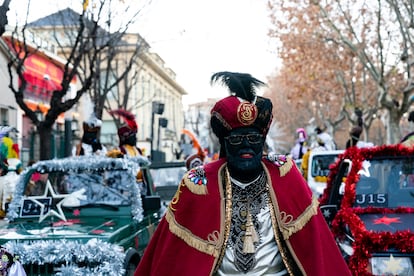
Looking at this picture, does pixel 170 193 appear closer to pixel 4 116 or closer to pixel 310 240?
pixel 310 240

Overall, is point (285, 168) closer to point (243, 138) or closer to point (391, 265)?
point (243, 138)

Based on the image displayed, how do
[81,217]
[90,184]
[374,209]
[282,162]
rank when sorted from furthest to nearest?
1. [90,184]
2. [81,217]
3. [374,209]
4. [282,162]

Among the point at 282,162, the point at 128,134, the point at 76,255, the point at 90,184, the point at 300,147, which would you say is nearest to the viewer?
the point at 282,162

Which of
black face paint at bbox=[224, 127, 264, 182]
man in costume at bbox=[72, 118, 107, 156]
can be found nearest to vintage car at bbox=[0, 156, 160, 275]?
man in costume at bbox=[72, 118, 107, 156]

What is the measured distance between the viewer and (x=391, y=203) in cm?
707

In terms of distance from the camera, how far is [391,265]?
587 centimetres

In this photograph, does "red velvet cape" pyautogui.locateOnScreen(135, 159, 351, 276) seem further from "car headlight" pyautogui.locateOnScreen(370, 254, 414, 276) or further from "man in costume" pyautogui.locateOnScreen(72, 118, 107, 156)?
"man in costume" pyautogui.locateOnScreen(72, 118, 107, 156)

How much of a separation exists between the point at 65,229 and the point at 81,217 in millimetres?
790

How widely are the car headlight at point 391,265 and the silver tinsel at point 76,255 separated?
2104mm

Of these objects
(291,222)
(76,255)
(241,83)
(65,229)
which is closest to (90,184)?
(65,229)

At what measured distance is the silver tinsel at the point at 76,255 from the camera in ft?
19.8

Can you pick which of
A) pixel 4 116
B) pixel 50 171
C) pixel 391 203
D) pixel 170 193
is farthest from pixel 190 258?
pixel 4 116

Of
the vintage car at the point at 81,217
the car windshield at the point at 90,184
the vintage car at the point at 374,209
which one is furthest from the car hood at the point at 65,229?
the vintage car at the point at 374,209

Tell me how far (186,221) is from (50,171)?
425 cm
